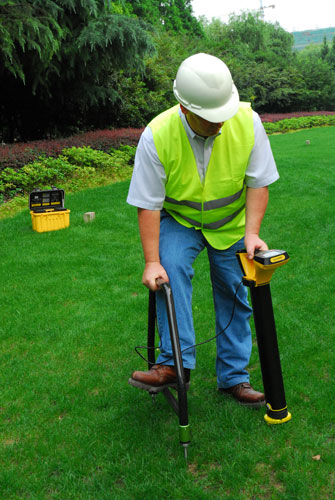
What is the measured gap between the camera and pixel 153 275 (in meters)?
2.71

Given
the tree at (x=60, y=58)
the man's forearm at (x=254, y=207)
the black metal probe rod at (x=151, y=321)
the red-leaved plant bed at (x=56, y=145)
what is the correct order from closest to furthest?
the man's forearm at (x=254, y=207) < the black metal probe rod at (x=151, y=321) < the red-leaved plant bed at (x=56, y=145) < the tree at (x=60, y=58)

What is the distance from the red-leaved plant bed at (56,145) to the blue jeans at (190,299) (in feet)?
28.4

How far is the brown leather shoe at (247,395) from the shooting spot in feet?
10.4

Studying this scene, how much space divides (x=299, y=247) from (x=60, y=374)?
12.7ft

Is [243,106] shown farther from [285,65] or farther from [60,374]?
[285,65]

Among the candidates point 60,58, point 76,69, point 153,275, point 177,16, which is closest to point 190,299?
point 153,275

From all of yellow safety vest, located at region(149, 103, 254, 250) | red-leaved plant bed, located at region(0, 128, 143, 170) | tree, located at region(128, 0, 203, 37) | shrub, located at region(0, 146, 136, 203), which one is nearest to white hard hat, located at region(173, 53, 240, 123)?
yellow safety vest, located at region(149, 103, 254, 250)

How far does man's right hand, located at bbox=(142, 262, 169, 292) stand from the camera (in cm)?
269

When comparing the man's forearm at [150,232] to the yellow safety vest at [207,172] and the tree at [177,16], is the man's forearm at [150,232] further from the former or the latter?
the tree at [177,16]

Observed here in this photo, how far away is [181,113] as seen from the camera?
278cm

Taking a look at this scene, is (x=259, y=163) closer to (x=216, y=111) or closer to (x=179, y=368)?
(x=216, y=111)

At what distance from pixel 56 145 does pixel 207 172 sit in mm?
10319

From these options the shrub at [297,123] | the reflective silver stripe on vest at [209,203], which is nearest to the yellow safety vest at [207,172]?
the reflective silver stripe on vest at [209,203]

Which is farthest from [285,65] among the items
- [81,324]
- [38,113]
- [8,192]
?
[81,324]
